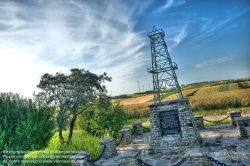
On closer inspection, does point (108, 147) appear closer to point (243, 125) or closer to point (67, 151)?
point (67, 151)

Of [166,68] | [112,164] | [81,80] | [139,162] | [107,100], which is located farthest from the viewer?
[107,100]

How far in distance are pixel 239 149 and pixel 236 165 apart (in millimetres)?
1916

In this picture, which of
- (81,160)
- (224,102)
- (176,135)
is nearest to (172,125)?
(176,135)

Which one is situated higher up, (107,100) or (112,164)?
(107,100)

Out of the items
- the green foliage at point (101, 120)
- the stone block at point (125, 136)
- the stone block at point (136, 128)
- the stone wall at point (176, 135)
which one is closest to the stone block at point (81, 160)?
the stone wall at point (176, 135)

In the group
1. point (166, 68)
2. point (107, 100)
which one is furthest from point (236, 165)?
point (107, 100)

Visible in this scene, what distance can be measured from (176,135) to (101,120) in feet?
→ 22.6

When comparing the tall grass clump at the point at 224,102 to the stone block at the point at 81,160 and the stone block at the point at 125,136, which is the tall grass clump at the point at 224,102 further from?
the stone block at the point at 81,160

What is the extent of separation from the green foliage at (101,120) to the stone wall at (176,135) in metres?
5.07

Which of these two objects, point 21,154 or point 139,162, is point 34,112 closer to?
point 21,154

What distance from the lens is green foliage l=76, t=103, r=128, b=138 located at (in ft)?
44.4

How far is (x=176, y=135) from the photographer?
27.9 feet

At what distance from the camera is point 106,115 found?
13742mm

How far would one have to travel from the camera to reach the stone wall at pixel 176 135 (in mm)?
8266
